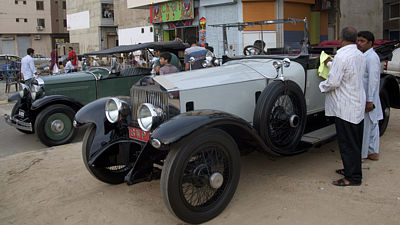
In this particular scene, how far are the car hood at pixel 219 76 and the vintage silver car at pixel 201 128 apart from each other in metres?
0.01

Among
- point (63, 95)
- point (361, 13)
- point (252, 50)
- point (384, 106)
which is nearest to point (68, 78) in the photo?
point (63, 95)

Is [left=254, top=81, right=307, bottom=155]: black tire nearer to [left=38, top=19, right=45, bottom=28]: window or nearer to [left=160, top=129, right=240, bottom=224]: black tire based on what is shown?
[left=160, top=129, right=240, bottom=224]: black tire

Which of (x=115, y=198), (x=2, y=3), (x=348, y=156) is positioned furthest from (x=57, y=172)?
(x=2, y=3)

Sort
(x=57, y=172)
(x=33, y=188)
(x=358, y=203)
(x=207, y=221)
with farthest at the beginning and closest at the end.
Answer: (x=57, y=172), (x=33, y=188), (x=358, y=203), (x=207, y=221)

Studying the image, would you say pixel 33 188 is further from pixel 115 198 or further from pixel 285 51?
pixel 285 51

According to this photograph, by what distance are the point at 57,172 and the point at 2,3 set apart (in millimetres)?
45313

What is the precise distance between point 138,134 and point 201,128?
1017mm

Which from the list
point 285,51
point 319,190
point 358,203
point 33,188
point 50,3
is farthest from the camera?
point 50,3

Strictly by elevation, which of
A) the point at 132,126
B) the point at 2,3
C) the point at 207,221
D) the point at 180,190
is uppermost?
the point at 2,3

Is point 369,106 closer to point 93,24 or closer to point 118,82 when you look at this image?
point 118,82

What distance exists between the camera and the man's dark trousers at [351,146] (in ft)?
12.1

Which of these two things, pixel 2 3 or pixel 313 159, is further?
pixel 2 3

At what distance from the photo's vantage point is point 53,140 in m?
6.41

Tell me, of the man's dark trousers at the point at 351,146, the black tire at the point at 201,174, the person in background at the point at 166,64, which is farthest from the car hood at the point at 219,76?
the person in background at the point at 166,64
